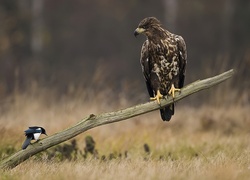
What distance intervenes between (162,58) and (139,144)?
1.82 meters

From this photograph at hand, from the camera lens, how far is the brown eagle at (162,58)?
7891 millimetres

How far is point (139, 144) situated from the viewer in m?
9.46

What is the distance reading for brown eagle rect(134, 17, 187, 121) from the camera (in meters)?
7.89

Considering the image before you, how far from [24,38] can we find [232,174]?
23248 millimetres

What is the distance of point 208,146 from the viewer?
9180 millimetres

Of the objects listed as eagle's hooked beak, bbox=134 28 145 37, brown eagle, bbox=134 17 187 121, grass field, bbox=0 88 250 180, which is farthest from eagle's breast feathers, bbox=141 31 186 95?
grass field, bbox=0 88 250 180

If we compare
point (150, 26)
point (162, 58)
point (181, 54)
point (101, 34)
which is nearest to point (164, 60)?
point (162, 58)

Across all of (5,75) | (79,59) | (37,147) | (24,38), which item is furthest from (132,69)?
(37,147)

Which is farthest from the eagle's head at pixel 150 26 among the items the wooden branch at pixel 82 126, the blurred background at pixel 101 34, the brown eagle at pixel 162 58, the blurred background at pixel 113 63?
the blurred background at pixel 101 34

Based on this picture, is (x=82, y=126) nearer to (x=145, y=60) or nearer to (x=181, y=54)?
(x=145, y=60)

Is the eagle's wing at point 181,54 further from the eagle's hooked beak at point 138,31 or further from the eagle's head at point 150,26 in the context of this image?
the eagle's hooked beak at point 138,31

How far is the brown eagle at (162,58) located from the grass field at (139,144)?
0.75 meters

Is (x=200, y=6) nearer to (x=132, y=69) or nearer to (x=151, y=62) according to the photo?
(x=132, y=69)

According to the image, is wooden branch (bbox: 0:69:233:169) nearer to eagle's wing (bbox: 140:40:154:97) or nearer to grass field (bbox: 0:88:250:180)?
grass field (bbox: 0:88:250:180)
